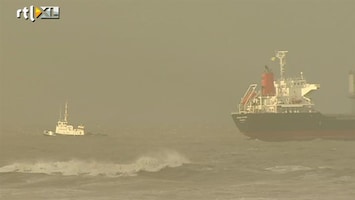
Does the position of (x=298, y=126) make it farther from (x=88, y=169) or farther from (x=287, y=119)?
(x=88, y=169)

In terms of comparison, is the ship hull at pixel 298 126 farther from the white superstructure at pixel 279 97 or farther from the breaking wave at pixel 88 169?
the breaking wave at pixel 88 169

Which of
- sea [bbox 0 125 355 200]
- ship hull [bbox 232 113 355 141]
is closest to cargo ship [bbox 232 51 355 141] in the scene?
ship hull [bbox 232 113 355 141]

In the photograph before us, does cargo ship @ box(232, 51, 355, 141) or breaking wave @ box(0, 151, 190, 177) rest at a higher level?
cargo ship @ box(232, 51, 355, 141)

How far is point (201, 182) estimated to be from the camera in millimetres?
33438

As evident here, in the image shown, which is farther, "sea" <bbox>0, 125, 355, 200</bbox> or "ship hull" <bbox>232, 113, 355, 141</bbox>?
"ship hull" <bbox>232, 113, 355, 141</bbox>

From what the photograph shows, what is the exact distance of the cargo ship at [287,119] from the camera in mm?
75062

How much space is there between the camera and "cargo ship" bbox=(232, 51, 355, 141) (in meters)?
75.1

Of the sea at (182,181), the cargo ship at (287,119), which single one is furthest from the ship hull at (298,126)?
the sea at (182,181)

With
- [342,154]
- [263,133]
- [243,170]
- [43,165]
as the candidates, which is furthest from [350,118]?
[43,165]

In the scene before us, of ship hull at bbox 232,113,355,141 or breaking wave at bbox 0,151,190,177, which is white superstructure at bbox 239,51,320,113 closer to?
ship hull at bbox 232,113,355,141

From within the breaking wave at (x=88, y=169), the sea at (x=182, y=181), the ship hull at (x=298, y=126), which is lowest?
the sea at (x=182, y=181)

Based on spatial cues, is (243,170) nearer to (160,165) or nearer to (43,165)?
(160,165)

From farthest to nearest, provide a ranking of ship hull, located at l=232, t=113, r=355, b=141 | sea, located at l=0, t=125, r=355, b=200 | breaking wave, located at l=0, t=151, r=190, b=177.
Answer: ship hull, located at l=232, t=113, r=355, b=141 < breaking wave, located at l=0, t=151, r=190, b=177 < sea, located at l=0, t=125, r=355, b=200

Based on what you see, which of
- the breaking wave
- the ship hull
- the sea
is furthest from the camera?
the ship hull
